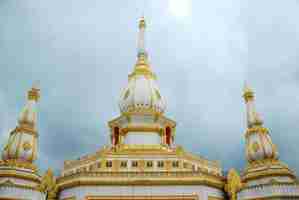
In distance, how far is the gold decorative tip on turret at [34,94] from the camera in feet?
120

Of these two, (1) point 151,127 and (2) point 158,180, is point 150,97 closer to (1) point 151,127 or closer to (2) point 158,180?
(1) point 151,127

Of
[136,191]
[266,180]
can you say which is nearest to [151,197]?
[136,191]

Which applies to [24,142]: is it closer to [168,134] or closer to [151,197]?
[151,197]

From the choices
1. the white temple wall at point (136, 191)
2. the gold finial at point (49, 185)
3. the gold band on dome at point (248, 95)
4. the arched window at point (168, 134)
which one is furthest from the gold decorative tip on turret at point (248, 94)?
the gold finial at point (49, 185)

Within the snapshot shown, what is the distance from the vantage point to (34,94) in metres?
36.9

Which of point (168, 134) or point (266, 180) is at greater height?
point (168, 134)

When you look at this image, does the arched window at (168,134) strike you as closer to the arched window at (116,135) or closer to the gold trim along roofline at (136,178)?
the arched window at (116,135)

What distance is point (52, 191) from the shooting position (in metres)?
29.5

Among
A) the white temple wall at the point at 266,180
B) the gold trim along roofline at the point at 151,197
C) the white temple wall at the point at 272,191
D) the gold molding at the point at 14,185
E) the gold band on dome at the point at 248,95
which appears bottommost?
the gold trim along roofline at the point at 151,197

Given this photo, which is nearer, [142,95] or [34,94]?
[34,94]

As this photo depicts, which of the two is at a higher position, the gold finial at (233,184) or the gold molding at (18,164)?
the gold molding at (18,164)

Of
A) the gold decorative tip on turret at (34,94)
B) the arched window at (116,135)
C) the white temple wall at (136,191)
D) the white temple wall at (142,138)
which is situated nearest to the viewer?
the white temple wall at (136,191)

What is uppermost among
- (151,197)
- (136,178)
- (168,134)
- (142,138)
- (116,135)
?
(168,134)

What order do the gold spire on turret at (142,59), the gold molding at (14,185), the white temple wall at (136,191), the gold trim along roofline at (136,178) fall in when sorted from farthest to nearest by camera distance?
the gold spire on turret at (142,59) < the gold molding at (14,185) < the gold trim along roofline at (136,178) < the white temple wall at (136,191)
